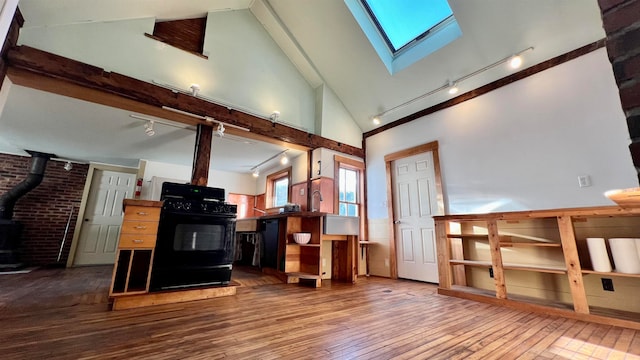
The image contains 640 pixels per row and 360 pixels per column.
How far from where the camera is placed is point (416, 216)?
4.10 m

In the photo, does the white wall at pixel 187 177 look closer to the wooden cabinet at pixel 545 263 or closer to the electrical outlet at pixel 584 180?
the wooden cabinet at pixel 545 263

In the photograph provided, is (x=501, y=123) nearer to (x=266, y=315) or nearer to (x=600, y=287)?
(x=600, y=287)

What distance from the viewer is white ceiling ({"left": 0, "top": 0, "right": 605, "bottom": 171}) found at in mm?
2795

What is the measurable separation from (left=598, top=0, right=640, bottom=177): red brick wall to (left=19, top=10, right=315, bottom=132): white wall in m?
3.83

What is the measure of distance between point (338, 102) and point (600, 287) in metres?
4.37

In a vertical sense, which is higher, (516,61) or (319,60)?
(319,60)

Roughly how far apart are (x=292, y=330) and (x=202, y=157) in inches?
103

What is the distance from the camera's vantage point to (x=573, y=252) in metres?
2.29

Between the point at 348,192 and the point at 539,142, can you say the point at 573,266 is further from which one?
the point at 348,192

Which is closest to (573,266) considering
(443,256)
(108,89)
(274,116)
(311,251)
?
(443,256)

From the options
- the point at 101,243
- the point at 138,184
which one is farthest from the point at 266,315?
the point at 101,243

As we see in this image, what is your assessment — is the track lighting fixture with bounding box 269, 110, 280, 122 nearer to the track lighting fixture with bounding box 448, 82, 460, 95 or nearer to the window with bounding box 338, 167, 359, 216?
the window with bounding box 338, 167, 359, 216

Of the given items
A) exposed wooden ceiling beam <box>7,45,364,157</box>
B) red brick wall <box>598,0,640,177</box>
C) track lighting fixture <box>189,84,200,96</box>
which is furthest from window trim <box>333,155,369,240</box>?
red brick wall <box>598,0,640,177</box>

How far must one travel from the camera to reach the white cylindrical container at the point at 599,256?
2199 millimetres
